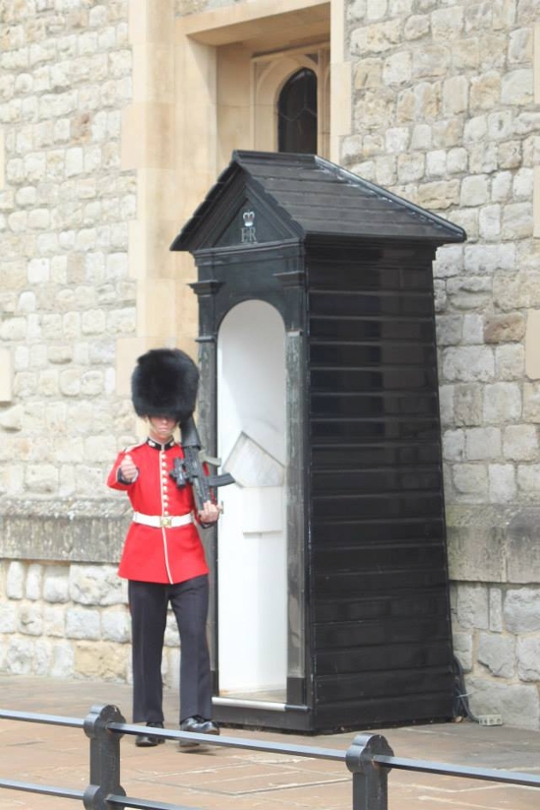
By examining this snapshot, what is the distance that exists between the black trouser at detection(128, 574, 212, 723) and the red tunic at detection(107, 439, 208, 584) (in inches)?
2.4

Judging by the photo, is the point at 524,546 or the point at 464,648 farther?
the point at 464,648

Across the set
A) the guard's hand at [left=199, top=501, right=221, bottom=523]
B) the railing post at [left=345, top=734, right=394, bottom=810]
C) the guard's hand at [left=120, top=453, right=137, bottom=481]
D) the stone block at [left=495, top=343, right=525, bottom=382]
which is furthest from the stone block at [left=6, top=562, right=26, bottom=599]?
the railing post at [left=345, top=734, right=394, bottom=810]

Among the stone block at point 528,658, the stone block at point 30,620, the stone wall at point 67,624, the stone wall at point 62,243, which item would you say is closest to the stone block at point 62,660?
the stone wall at point 67,624

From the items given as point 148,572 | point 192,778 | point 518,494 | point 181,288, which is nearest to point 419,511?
point 518,494

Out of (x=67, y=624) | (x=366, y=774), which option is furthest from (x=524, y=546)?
(x=366, y=774)

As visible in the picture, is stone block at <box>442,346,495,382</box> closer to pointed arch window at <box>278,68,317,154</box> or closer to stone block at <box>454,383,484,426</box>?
stone block at <box>454,383,484,426</box>

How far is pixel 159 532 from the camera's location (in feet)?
25.1

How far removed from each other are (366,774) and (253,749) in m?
0.35

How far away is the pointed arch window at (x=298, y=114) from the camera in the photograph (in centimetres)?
990

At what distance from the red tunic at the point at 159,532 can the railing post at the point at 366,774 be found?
344cm

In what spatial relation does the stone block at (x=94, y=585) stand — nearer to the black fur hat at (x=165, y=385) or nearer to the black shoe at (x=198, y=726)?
the black fur hat at (x=165, y=385)

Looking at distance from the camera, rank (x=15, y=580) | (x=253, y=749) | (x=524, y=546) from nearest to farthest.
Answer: (x=253, y=749) → (x=524, y=546) → (x=15, y=580)

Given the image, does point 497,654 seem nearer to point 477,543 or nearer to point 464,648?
point 464,648

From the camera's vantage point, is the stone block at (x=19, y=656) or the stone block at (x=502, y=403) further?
the stone block at (x=19, y=656)
